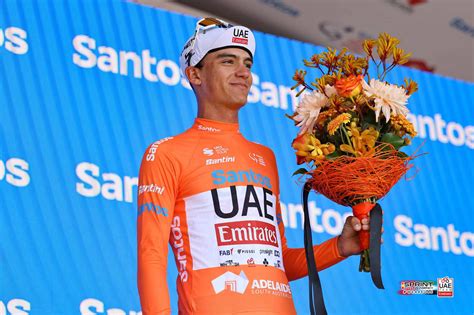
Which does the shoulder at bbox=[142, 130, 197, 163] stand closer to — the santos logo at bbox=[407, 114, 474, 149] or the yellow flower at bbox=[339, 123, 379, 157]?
the yellow flower at bbox=[339, 123, 379, 157]

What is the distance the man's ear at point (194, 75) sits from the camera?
2.97 meters

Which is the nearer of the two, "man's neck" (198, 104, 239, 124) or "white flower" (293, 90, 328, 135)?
"white flower" (293, 90, 328, 135)

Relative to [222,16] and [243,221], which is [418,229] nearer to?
[222,16]

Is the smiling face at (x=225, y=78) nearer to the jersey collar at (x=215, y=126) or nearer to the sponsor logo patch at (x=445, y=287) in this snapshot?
the jersey collar at (x=215, y=126)

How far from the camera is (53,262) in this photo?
4.16 meters

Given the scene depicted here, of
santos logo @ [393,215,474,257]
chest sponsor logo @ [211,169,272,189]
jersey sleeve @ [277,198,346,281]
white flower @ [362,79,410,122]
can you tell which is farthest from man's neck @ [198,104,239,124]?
santos logo @ [393,215,474,257]

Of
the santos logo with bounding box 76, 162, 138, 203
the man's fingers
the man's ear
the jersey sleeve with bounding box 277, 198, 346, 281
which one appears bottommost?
the jersey sleeve with bounding box 277, 198, 346, 281

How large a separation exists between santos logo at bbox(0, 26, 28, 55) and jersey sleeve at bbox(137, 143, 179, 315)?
6.07ft

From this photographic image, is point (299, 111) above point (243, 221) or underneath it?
above

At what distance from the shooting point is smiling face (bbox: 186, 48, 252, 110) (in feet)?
9.45

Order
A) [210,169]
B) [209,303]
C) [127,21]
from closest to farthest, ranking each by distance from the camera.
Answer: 1. [209,303]
2. [210,169]
3. [127,21]

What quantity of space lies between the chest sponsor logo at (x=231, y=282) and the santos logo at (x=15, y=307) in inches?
67.1

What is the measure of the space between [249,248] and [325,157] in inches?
14.3

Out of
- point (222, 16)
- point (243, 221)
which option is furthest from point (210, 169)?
point (222, 16)
